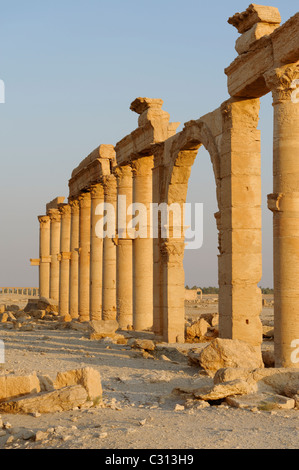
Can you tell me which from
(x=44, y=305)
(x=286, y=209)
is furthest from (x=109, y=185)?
(x=286, y=209)

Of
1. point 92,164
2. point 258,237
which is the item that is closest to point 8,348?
point 258,237

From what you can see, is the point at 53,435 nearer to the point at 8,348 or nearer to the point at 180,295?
the point at 8,348

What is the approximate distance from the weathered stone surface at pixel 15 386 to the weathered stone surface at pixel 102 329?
1031cm

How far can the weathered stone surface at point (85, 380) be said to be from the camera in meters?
8.91

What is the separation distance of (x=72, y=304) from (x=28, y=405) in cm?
2284

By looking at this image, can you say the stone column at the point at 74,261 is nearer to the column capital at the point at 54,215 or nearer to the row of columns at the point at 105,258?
the row of columns at the point at 105,258

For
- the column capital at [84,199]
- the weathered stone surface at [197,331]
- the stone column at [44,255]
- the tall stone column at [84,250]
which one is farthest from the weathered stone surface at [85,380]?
the stone column at [44,255]

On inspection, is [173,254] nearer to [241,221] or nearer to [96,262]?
[241,221]

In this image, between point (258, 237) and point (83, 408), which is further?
point (258, 237)

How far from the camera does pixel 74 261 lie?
103ft

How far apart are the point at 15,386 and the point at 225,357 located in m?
4.57

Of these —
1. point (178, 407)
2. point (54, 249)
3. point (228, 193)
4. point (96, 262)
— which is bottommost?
point (178, 407)

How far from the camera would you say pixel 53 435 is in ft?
22.7

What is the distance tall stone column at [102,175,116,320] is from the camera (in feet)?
82.6
